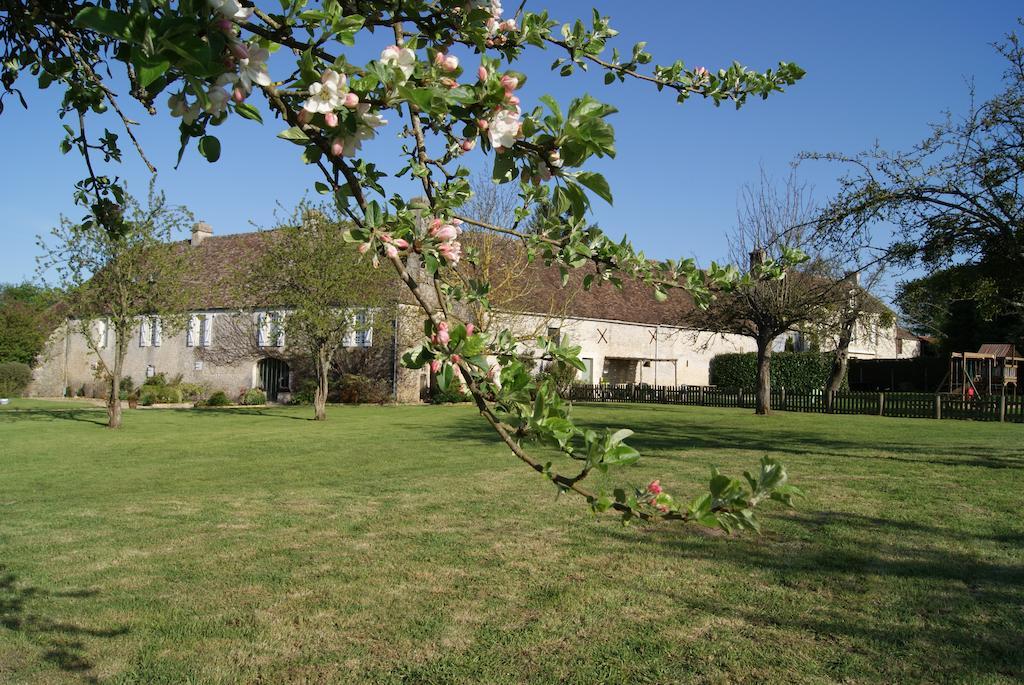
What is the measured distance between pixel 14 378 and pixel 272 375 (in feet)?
53.6

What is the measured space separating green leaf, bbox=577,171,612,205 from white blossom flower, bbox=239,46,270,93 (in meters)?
0.70

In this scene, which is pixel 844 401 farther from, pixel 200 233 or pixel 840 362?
pixel 200 233

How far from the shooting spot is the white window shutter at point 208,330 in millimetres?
→ 36312

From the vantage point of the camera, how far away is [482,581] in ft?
19.5

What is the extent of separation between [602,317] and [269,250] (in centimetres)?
1916

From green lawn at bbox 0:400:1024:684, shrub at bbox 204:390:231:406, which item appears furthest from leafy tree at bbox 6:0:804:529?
shrub at bbox 204:390:231:406

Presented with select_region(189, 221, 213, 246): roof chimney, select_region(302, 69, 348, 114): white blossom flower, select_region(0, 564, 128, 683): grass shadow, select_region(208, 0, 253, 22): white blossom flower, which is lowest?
select_region(0, 564, 128, 683): grass shadow

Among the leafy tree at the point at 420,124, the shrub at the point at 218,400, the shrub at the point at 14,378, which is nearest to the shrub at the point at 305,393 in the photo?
the shrub at the point at 218,400

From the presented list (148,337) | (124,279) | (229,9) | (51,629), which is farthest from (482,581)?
(148,337)

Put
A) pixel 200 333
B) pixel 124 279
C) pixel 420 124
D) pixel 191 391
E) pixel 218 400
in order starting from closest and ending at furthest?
pixel 420 124
pixel 124 279
pixel 218 400
pixel 191 391
pixel 200 333

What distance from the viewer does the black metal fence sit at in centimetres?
2552

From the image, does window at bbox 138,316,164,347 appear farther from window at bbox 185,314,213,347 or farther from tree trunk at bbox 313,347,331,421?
tree trunk at bbox 313,347,331,421

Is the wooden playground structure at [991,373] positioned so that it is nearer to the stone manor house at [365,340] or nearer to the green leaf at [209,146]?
the stone manor house at [365,340]

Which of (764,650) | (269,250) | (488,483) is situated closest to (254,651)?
(764,650)
